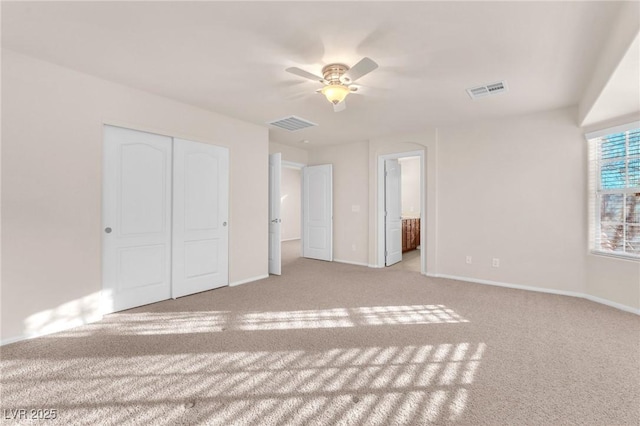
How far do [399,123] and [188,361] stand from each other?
4143 millimetres

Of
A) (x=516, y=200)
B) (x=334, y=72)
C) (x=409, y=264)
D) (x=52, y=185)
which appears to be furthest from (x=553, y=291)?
(x=52, y=185)

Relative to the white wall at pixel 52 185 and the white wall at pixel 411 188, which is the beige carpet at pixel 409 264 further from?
the white wall at pixel 52 185

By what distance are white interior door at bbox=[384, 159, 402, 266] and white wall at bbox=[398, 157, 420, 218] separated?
245 centimetres

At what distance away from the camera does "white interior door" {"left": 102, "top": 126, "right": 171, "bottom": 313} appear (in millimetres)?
3053

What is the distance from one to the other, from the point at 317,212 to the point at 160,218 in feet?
11.5

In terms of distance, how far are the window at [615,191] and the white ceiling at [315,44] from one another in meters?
0.67

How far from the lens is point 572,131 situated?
12.2 feet

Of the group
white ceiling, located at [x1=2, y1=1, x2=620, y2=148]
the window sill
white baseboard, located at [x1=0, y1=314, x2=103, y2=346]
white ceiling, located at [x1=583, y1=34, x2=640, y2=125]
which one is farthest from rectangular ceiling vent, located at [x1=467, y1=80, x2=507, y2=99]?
white baseboard, located at [x1=0, y1=314, x2=103, y2=346]

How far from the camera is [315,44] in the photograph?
2.30 m

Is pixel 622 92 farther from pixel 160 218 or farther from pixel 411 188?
pixel 411 188

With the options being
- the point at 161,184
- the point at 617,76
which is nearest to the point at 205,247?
the point at 161,184

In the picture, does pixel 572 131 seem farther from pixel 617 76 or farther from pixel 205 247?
pixel 205 247

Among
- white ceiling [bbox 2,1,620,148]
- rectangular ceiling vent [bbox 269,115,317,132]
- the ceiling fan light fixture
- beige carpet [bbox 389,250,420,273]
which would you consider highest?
rectangular ceiling vent [bbox 269,115,317,132]

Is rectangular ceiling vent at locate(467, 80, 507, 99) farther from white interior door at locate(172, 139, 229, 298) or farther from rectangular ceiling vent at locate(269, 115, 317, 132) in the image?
white interior door at locate(172, 139, 229, 298)
